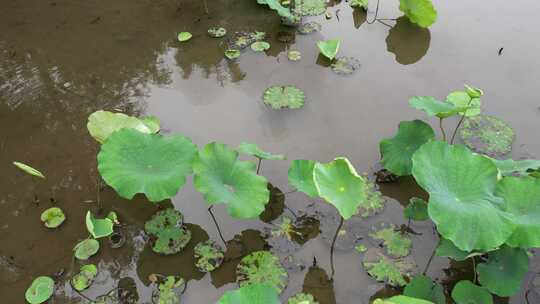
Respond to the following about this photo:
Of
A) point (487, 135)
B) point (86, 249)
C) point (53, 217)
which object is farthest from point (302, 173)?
point (53, 217)

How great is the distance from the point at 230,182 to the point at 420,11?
8.70 ft

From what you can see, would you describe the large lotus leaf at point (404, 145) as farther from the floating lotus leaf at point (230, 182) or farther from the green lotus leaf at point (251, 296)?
the green lotus leaf at point (251, 296)

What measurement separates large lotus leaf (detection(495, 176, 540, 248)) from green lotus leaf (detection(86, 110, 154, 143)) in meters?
2.06

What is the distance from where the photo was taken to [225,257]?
267 centimetres

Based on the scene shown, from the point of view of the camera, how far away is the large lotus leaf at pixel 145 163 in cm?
240

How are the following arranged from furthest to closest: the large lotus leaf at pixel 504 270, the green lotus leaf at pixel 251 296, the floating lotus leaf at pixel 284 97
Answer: the floating lotus leaf at pixel 284 97 < the large lotus leaf at pixel 504 270 < the green lotus leaf at pixel 251 296

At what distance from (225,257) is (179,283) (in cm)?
30

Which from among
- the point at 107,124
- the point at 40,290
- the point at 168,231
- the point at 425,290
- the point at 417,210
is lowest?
the point at 40,290

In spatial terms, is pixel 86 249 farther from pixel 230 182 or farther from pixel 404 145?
pixel 404 145

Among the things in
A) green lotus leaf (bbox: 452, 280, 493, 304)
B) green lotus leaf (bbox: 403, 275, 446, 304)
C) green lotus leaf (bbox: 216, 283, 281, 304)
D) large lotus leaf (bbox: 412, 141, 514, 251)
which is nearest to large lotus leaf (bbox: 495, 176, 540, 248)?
large lotus leaf (bbox: 412, 141, 514, 251)

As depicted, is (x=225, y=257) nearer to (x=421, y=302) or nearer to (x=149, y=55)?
(x=421, y=302)

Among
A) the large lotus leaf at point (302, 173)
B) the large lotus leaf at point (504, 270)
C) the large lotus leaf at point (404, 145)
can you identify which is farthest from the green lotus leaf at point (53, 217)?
the large lotus leaf at point (504, 270)

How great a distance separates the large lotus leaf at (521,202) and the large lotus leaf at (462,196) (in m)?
0.10

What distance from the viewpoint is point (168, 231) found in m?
2.78
